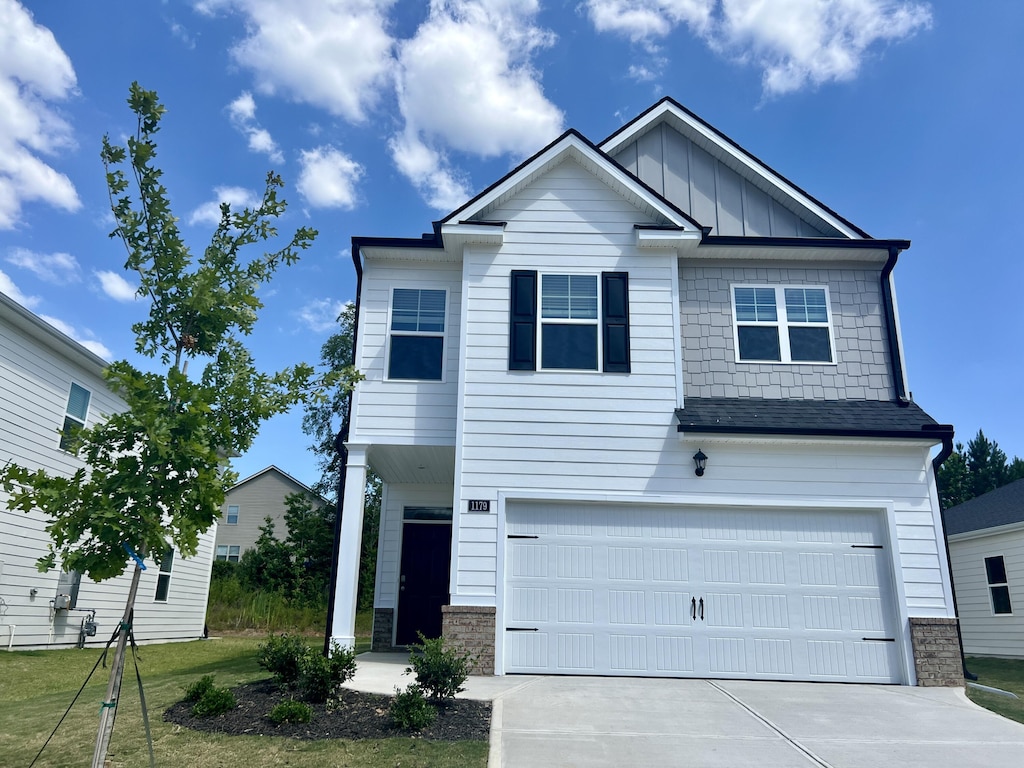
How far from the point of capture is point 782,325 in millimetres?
10812

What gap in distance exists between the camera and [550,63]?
12766 millimetres

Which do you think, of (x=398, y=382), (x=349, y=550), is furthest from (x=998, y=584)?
(x=349, y=550)

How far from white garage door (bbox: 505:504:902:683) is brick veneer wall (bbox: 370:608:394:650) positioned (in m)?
3.60

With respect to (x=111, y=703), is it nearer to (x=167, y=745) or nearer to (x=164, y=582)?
(x=167, y=745)

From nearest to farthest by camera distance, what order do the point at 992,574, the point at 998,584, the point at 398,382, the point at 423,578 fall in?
the point at 398,382 → the point at 423,578 → the point at 998,584 → the point at 992,574

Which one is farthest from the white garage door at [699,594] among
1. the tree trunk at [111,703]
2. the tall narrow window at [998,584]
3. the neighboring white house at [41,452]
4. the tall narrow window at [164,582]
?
the tall narrow window at [164,582]

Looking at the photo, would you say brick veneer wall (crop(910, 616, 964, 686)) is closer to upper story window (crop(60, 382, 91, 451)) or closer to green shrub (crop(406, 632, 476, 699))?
green shrub (crop(406, 632, 476, 699))

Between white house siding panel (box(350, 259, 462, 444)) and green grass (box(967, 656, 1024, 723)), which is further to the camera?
white house siding panel (box(350, 259, 462, 444))

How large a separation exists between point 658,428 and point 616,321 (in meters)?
1.68

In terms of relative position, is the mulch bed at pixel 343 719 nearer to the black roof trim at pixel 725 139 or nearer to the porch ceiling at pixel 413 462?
the porch ceiling at pixel 413 462

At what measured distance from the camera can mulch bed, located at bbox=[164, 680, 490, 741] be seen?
19.5 feet

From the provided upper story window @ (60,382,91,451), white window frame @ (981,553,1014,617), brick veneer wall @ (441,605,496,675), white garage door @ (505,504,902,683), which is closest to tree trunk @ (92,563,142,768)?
brick veneer wall @ (441,605,496,675)

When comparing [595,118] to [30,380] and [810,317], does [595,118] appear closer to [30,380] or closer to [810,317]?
[810,317]

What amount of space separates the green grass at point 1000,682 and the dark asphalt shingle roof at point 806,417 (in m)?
3.27
